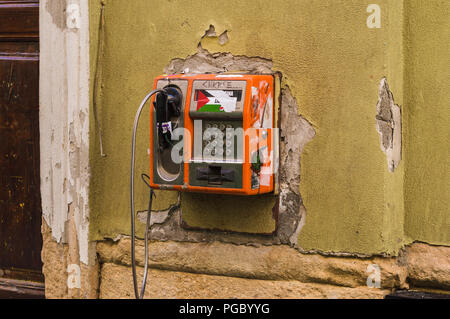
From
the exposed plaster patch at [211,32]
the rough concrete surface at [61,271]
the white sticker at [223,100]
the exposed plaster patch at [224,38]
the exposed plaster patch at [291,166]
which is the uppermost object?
the exposed plaster patch at [211,32]

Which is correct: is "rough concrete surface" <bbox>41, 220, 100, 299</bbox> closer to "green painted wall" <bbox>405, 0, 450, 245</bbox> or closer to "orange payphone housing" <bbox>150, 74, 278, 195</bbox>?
"orange payphone housing" <bbox>150, 74, 278, 195</bbox>

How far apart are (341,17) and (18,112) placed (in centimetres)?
137

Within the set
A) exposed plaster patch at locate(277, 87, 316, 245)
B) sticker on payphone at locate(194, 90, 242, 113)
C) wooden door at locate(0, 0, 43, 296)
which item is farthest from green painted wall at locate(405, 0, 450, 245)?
wooden door at locate(0, 0, 43, 296)

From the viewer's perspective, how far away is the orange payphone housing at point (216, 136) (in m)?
1.79

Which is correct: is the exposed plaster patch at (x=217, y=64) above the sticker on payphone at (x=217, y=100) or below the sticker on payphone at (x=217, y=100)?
above

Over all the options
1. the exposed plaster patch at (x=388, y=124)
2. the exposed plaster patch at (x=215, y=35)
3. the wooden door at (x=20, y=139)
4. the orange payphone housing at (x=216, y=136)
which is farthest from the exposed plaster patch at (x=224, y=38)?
the wooden door at (x=20, y=139)

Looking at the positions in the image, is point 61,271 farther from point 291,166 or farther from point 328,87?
point 328,87

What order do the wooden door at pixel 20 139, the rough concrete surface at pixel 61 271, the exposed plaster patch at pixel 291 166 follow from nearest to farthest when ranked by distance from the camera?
the exposed plaster patch at pixel 291 166, the rough concrete surface at pixel 61 271, the wooden door at pixel 20 139

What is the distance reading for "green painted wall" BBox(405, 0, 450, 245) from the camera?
1.88 m

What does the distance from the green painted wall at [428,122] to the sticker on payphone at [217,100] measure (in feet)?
1.93

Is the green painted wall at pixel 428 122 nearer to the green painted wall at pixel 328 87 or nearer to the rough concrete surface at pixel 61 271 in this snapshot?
the green painted wall at pixel 328 87

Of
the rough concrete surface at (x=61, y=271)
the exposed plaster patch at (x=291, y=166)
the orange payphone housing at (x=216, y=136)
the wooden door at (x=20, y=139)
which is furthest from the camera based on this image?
the wooden door at (x=20, y=139)

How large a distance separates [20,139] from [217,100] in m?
1.03
